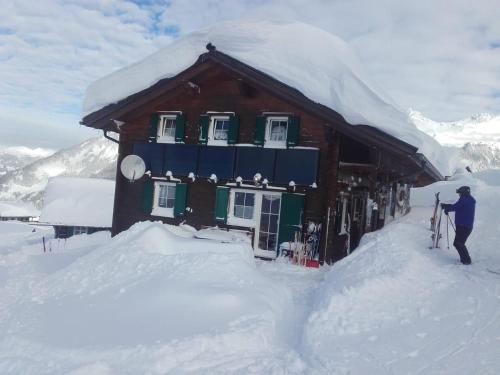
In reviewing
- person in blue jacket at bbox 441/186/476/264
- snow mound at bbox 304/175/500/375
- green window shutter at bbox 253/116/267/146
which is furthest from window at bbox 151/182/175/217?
person in blue jacket at bbox 441/186/476/264

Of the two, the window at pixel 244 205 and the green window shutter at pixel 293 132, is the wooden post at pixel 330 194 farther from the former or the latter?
the window at pixel 244 205

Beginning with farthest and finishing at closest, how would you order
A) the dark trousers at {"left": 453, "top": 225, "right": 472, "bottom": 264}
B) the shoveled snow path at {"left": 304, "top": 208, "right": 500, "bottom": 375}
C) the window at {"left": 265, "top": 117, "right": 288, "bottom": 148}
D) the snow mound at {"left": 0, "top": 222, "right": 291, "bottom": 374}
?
the window at {"left": 265, "top": 117, "right": 288, "bottom": 148}, the dark trousers at {"left": 453, "top": 225, "right": 472, "bottom": 264}, the snow mound at {"left": 0, "top": 222, "right": 291, "bottom": 374}, the shoveled snow path at {"left": 304, "top": 208, "right": 500, "bottom": 375}

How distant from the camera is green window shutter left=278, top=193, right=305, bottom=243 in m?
11.2

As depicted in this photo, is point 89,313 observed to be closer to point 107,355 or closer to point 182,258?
point 107,355

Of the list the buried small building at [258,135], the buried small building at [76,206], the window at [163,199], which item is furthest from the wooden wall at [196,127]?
the buried small building at [76,206]

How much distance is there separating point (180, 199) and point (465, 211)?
8.23 metres

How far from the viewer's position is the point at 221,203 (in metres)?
12.2

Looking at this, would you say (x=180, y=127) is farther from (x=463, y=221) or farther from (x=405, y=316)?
(x=405, y=316)

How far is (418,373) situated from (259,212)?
7854 millimetres

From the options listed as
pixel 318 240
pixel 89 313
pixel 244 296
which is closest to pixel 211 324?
pixel 244 296

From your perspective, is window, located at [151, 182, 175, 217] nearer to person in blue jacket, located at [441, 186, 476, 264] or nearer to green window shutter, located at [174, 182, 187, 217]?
green window shutter, located at [174, 182, 187, 217]

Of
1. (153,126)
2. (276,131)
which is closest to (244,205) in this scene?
(276,131)

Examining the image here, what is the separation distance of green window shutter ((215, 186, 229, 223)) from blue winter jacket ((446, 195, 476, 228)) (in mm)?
6300

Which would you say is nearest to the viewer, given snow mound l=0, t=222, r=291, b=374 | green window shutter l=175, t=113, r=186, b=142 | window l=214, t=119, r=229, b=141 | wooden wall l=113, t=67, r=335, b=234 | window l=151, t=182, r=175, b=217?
snow mound l=0, t=222, r=291, b=374
